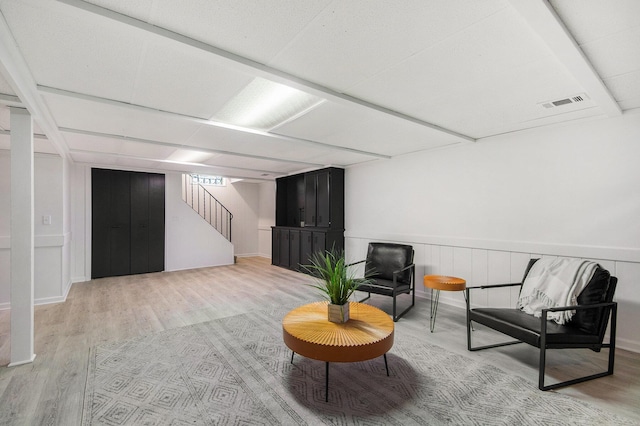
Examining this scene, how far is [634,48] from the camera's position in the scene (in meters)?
1.87

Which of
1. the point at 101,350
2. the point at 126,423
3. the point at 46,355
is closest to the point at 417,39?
the point at 126,423

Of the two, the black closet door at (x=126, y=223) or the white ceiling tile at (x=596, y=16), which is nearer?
the white ceiling tile at (x=596, y=16)

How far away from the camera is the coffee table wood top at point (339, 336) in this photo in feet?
6.72

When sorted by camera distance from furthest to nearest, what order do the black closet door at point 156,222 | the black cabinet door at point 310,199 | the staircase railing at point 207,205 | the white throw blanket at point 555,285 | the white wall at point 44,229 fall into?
the staircase railing at point 207,205 → the black closet door at point 156,222 → the black cabinet door at point 310,199 → the white wall at point 44,229 → the white throw blanket at point 555,285

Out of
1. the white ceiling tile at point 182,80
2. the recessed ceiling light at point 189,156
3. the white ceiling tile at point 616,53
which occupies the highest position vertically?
the white ceiling tile at point 616,53

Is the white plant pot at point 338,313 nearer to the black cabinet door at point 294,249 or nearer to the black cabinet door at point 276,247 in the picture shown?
the black cabinet door at point 294,249

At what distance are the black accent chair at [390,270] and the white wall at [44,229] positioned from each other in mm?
4674

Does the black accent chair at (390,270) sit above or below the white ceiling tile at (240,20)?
below

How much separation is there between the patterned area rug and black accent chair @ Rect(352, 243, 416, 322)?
3.11 feet

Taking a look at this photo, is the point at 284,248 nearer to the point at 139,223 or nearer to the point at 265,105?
the point at 139,223

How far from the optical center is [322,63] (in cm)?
204

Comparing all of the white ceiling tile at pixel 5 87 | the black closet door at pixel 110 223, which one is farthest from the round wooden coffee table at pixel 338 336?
the black closet door at pixel 110 223

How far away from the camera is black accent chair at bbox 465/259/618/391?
228 centimetres

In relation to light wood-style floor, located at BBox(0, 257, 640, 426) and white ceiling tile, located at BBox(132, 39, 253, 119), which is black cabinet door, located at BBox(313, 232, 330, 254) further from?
white ceiling tile, located at BBox(132, 39, 253, 119)
